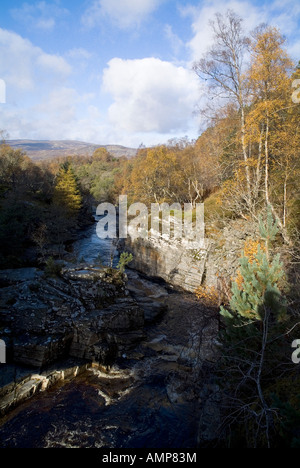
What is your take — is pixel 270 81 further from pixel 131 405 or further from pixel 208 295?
pixel 131 405

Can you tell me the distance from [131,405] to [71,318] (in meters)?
4.33

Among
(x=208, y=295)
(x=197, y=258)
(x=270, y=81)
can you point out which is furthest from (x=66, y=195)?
(x=270, y=81)

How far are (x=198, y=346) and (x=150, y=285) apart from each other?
762cm

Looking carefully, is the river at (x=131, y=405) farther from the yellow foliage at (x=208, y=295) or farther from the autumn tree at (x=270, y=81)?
the autumn tree at (x=270, y=81)

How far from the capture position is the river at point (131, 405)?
20.9ft

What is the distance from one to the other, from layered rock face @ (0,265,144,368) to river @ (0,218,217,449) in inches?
35.5

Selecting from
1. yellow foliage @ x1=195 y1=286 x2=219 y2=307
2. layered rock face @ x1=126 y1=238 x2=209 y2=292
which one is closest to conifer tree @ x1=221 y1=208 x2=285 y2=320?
yellow foliage @ x1=195 y1=286 x2=219 y2=307

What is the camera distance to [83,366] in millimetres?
9000

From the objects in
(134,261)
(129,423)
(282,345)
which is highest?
(282,345)

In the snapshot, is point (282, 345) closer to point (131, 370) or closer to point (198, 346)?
point (198, 346)

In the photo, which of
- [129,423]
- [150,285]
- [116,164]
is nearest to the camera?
[129,423]

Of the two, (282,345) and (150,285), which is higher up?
(282,345)

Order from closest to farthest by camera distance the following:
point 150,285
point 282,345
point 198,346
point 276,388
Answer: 1. point 276,388
2. point 282,345
3. point 198,346
4. point 150,285
